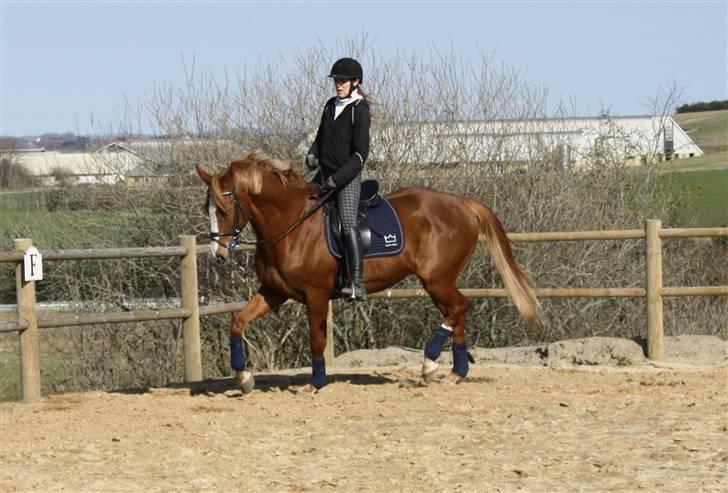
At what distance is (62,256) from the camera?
395 inches

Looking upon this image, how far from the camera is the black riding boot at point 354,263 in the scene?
30.5 feet

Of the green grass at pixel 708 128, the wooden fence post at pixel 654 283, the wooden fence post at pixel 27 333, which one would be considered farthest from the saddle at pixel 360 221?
the green grass at pixel 708 128

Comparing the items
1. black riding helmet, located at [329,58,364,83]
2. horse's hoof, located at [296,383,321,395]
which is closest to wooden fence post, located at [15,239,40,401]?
horse's hoof, located at [296,383,321,395]

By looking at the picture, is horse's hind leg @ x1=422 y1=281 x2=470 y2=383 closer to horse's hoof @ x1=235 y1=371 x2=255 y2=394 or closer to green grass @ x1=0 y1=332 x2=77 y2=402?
horse's hoof @ x1=235 y1=371 x2=255 y2=394

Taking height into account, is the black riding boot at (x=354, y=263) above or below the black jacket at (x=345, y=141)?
below

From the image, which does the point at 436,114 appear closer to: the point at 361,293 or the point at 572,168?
the point at 572,168

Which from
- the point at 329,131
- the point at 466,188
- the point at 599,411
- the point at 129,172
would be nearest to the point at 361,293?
the point at 329,131

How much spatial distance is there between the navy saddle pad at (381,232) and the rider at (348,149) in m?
0.15

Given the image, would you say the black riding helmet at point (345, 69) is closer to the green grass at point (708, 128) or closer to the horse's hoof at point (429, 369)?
the horse's hoof at point (429, 369)

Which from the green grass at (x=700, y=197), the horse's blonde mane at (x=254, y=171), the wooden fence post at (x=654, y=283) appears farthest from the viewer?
the green grass at (x=700, y=197)

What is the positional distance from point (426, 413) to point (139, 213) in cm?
743

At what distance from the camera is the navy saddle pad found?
9445 mm

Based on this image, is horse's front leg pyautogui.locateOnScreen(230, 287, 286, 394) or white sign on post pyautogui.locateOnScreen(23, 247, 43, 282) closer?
horse's front leg pyautogui.locateOnScreen(230, 287, 286, 394)

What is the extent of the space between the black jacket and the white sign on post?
8.07ft
